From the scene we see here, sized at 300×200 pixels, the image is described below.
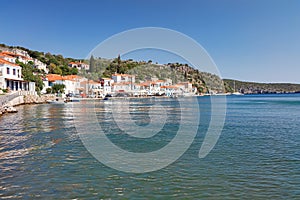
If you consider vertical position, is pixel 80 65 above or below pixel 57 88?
above

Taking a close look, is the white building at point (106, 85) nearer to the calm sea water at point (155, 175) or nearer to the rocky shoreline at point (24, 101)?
the rocky shoreline at point (24, 101)

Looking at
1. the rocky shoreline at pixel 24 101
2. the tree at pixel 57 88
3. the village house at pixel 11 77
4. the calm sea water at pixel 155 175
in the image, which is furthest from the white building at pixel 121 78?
the calm sea water at pixel 155 175

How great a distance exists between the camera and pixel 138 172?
352 inches

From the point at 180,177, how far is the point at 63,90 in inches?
2815

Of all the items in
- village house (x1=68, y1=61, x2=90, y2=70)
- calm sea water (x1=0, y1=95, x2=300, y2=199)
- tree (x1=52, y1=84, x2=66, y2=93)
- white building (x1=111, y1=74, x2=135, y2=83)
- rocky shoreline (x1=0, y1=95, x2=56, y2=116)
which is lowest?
calm sea water (x1=0, y1=95, x2=300, y2=199)

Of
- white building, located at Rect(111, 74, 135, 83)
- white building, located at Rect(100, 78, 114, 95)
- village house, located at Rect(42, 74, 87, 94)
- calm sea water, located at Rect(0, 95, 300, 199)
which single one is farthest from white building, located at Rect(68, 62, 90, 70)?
calm sea water, located at Rect(0, 95, 300, 199)

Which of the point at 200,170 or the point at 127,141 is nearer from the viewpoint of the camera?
the point at 200,170

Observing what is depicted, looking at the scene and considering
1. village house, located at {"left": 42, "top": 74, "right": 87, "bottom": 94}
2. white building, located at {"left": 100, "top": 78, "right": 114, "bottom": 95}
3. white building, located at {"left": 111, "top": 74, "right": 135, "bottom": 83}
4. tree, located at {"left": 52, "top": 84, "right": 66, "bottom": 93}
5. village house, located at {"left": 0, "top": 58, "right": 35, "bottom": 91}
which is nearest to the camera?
village house, located at {"left": 0, "top": 58, "right": 35, "bottom": 91}

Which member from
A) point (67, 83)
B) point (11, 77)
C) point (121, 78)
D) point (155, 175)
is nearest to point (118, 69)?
point (121, 78)

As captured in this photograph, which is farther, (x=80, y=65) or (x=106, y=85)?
(x=80, y=65)

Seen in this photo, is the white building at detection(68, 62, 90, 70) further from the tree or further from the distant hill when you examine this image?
the tree

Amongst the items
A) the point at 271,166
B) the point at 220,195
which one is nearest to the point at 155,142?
the point at 271,166

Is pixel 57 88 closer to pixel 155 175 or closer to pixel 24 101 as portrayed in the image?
pixel 24 101

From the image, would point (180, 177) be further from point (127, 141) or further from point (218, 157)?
point (127, 141)
